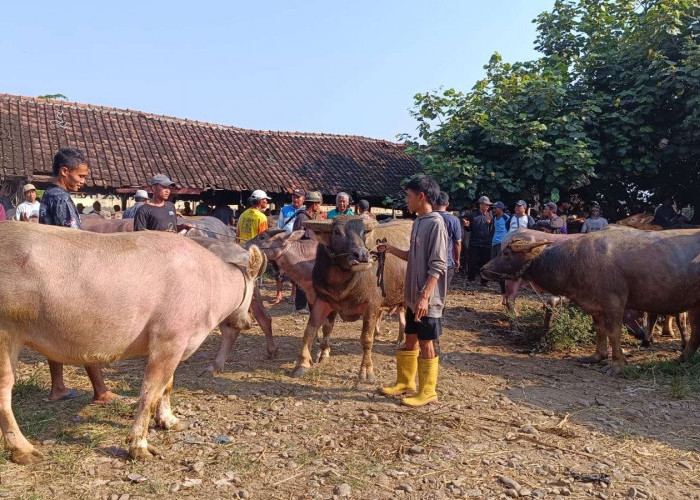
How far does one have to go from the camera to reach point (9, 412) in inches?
143

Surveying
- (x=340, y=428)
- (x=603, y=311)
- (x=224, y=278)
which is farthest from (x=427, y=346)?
(x=603, y=311)

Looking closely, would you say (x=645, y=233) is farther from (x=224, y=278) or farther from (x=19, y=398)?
(x=19, y=398)

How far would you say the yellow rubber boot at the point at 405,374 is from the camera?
17.6ft

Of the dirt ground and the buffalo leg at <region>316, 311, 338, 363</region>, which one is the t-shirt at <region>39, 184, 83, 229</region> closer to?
the dirt ground

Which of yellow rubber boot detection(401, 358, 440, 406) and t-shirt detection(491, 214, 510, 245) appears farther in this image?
t-shirt detection(491, 214, 510, 245)

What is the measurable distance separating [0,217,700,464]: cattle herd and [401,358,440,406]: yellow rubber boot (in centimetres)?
86

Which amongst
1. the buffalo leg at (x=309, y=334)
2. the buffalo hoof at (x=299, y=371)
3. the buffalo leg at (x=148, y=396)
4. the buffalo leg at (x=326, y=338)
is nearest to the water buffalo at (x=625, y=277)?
the buffalo leg at (x=326, y=338)

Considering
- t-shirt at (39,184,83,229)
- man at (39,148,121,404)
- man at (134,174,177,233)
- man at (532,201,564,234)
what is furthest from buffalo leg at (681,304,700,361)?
t-shirt at (39,184,83,229)

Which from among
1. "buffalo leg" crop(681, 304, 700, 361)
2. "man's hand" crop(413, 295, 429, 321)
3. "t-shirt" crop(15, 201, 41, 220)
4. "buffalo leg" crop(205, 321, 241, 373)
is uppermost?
"t-shirt" crop(15, 201, 41, 220)

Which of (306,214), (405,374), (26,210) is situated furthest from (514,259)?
(26,210)

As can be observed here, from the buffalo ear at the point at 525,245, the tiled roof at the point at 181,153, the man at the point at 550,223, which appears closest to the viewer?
the buffalo ear at the point at 525,245

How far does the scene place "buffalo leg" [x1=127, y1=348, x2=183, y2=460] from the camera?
3.80m

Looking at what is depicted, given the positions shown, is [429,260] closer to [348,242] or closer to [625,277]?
[348,242]

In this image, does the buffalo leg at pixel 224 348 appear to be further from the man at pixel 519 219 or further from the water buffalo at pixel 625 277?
the man at pixel 519 219
